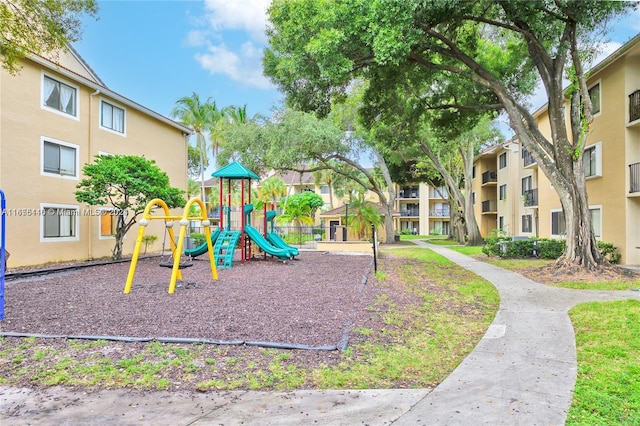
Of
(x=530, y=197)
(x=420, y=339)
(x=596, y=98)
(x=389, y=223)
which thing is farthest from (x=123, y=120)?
(x=530, y=197)

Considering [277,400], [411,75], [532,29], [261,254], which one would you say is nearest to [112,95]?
[261,254]

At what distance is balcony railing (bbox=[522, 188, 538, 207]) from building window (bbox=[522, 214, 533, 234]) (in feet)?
5.42

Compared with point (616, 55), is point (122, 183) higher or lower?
lower

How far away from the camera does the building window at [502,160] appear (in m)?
31.9

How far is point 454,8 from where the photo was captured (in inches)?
440

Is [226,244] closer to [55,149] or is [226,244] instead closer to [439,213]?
[55,149]

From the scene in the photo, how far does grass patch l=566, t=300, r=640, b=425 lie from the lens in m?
3.52

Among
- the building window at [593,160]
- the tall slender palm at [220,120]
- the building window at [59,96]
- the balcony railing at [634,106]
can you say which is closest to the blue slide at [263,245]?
the building window at [59,96]

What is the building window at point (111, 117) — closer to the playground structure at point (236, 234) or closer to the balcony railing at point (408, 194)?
the playground structure at point (236, 234)

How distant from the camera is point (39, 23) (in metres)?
8.91

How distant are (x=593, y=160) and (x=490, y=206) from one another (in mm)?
19074

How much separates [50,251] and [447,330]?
15202mm

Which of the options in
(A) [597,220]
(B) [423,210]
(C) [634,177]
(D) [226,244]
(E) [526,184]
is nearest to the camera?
(D) [226,244]

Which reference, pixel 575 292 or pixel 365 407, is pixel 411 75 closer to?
pixel 575 292
